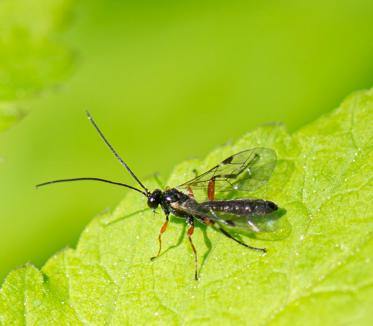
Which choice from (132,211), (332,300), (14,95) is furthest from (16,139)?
(332,300)

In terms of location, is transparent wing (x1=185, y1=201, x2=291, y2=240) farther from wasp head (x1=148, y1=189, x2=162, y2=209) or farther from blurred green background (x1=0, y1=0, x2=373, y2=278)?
blurred green background (x1=0, y1=0, x2=373, y2=278)

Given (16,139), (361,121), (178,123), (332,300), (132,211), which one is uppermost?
(16,139)

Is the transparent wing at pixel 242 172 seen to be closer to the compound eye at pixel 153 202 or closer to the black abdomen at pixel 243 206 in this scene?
the black abdomen at pixel 243 206

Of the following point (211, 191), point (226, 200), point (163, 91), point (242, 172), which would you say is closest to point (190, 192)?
point (211, 191)

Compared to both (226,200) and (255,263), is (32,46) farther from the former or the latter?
(255,263)

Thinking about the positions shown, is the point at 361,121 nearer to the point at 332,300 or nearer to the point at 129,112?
the point at 332,300

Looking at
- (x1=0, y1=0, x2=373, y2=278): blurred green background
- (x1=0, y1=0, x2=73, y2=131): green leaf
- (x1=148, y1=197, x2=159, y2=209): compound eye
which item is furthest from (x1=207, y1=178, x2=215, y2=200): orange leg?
(x1=0, y1=0, x2=73, y2=131): green leaf

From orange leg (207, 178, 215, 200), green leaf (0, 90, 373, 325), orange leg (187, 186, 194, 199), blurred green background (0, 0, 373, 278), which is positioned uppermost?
blurred green background (0, 0, 373, 278)

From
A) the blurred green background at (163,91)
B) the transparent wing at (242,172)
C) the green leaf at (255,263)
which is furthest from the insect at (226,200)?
the blurred green background at (163,91)
